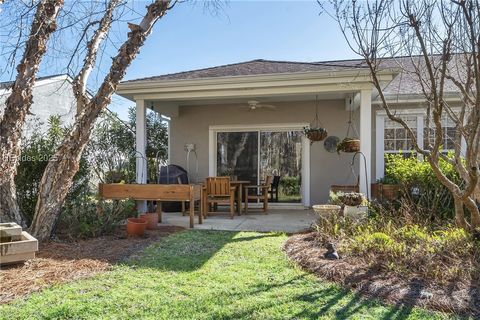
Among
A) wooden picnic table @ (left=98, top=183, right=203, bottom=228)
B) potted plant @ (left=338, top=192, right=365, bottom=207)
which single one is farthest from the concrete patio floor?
potted plant @ (left=338, top=192, right=365, bottom=207)

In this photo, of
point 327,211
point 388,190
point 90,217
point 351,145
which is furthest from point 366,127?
point 90,217

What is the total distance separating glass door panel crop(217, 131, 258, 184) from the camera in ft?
32.2

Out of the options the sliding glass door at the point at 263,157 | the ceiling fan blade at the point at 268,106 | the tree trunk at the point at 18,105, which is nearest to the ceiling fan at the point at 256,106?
the ceiling fan blade at the point at 268,106

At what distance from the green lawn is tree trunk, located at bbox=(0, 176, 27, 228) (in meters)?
2.14

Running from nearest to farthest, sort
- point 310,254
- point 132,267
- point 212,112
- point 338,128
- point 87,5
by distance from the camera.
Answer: point 132,267 < point 310,254 < point 87,5 < point 338,128 < point 212,112

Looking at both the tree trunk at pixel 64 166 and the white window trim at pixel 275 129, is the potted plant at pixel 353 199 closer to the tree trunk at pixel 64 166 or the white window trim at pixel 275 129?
the white window trim at pixel 275 129

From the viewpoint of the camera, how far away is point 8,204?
5.02 meters

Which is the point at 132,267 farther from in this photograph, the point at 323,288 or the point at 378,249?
the point at 378,249

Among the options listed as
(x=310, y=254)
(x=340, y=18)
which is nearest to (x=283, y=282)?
(x=310, y=254)

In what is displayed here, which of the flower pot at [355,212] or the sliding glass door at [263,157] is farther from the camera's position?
the sliding glass door at [263,157]

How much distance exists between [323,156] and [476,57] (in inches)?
225

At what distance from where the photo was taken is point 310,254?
14.6 ft

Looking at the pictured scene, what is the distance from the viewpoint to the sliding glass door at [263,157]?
9.61 metres

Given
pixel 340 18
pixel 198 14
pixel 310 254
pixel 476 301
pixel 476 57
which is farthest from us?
pixel 198 14
